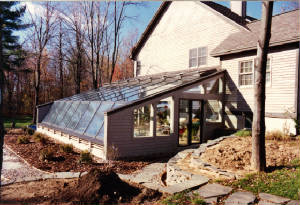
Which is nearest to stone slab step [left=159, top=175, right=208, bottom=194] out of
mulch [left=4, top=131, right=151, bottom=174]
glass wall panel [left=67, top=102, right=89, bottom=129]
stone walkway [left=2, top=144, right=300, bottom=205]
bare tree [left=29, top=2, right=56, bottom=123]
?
stone walkway [left=2, top=144, right=300, bottom=205]

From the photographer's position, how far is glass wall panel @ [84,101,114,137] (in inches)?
342

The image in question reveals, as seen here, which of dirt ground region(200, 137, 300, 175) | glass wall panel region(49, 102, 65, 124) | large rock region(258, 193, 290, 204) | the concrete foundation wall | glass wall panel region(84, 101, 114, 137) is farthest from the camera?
glass wall panel region(49, 102, 65, 124)

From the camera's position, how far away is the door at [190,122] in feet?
32.9

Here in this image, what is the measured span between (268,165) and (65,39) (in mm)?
22428

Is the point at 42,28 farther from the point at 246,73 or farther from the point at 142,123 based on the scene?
the point at 246,73

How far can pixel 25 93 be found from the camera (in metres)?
28.8

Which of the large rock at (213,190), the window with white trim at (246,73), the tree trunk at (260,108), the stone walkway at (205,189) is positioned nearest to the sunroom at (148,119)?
the window with white trim at (246,73)

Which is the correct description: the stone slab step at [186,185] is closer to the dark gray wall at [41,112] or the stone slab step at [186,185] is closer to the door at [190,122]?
the door at [190,122]

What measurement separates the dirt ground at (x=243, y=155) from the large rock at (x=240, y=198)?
3.69 feet

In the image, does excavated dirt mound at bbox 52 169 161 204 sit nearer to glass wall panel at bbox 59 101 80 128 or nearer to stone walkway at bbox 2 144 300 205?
stone walkway at bbox 2 144 300 205

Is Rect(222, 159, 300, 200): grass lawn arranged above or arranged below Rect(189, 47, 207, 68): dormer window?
below

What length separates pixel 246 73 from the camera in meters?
10.3

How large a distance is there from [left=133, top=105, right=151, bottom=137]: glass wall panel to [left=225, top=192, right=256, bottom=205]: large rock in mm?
4857

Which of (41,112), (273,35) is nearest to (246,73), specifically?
(273,35)
